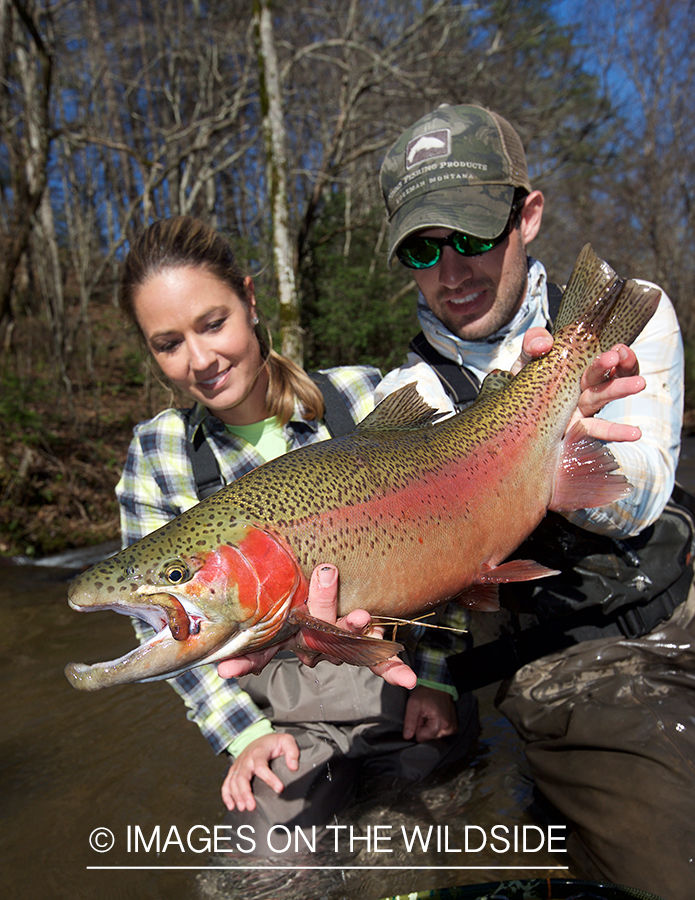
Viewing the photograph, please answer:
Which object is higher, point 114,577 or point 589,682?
point 114,577

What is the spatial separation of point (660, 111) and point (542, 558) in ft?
74.2

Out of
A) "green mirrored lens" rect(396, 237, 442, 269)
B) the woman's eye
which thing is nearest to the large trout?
"green mirrored lens" rect(396, 237, 442, 269)

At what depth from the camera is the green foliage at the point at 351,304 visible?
13.0m

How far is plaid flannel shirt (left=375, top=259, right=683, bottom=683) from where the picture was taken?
87.9 inches

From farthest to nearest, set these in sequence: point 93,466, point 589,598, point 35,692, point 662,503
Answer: point 93,466 < point 35,692 < point 589,598 < point 662,503

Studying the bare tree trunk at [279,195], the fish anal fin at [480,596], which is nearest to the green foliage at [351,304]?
the bare tree trunk at [279,195]

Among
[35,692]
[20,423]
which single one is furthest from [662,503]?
[20,423]

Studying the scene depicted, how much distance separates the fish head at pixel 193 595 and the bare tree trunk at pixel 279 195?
314 inches

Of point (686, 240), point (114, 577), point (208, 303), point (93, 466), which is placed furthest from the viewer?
point (686, 240)

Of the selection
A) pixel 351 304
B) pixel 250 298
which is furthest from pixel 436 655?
pixel 351 304

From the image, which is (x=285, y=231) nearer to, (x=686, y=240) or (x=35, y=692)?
(x=35, y=692)

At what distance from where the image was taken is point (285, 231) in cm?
955

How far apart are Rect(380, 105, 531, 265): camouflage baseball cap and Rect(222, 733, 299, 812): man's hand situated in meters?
2.23

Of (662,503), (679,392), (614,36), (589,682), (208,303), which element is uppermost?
(614,36)
